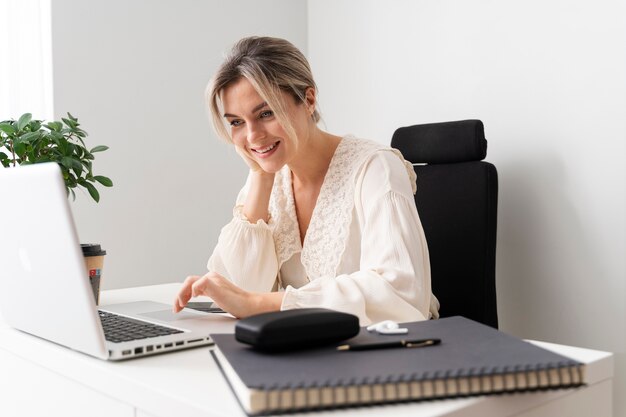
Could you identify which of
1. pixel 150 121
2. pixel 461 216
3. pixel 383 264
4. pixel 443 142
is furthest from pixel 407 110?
pixel 383 264

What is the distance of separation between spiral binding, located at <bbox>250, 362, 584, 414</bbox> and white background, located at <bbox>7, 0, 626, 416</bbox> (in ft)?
4.71

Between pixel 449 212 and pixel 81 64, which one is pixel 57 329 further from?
pixel 81 64

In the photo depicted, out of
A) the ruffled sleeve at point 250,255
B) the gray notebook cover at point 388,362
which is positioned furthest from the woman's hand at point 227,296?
the ruffled sleeve at point 250,255

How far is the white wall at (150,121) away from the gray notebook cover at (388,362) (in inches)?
75.5

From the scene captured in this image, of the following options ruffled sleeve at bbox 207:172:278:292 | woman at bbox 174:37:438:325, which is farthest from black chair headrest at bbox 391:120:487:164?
ruffled sleeve at bbox 207:172:278:292

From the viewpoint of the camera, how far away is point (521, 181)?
7.28ft

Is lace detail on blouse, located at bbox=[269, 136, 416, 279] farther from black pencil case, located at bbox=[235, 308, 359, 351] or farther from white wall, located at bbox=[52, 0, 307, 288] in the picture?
white wall, located at bbox=[52, 0, 307, 288]

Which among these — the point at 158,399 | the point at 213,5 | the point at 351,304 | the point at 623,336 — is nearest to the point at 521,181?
the point at 623,336

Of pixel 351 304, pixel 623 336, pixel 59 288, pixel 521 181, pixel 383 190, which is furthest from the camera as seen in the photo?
pixel 521 181

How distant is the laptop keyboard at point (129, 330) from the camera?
3.22 feet

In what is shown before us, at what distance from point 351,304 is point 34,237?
0.53 m

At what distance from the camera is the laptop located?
81 centimetres

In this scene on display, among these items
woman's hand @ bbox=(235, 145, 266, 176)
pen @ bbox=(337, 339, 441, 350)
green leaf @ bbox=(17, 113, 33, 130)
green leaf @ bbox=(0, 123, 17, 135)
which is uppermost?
green leaf @ bbox=(17, 113, 33, 130)

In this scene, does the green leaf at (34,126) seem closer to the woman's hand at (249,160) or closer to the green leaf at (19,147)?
the green leaf at (19,147)
